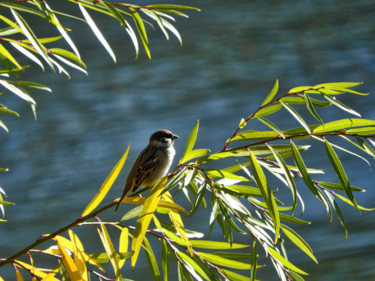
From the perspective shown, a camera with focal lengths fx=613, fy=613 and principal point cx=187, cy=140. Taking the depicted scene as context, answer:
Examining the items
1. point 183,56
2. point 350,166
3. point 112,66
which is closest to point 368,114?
point 350,166

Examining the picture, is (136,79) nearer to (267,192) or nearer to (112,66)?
(112,66)

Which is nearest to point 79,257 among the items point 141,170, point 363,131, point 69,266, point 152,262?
point 69,266

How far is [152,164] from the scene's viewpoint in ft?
4.14

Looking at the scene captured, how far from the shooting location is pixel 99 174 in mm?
2598

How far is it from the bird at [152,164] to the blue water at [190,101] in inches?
50.6

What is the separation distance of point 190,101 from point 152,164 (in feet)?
4.99

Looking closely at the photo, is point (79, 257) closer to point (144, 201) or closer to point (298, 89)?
point (144, 201)

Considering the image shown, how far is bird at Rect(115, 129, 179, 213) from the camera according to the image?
1210 millimetres

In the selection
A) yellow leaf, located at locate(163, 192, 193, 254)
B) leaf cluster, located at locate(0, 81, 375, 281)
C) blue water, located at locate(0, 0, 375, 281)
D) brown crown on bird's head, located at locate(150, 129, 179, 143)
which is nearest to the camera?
leaf cluster, located at locate(0, 81, 375, 281)

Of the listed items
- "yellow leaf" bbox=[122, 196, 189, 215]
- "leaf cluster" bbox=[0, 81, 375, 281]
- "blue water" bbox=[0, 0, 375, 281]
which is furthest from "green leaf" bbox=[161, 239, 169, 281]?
"blue water" bbox=[0, 0, 375, 281]

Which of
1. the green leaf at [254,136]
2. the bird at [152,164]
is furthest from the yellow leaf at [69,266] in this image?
the green leaf at [254,136]

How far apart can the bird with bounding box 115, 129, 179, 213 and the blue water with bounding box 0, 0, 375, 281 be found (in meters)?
1.29

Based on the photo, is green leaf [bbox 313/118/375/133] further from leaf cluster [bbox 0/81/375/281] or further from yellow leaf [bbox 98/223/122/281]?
yellow leaf [bbox 98/223/122/281]

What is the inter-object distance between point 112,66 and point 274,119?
786 mm
